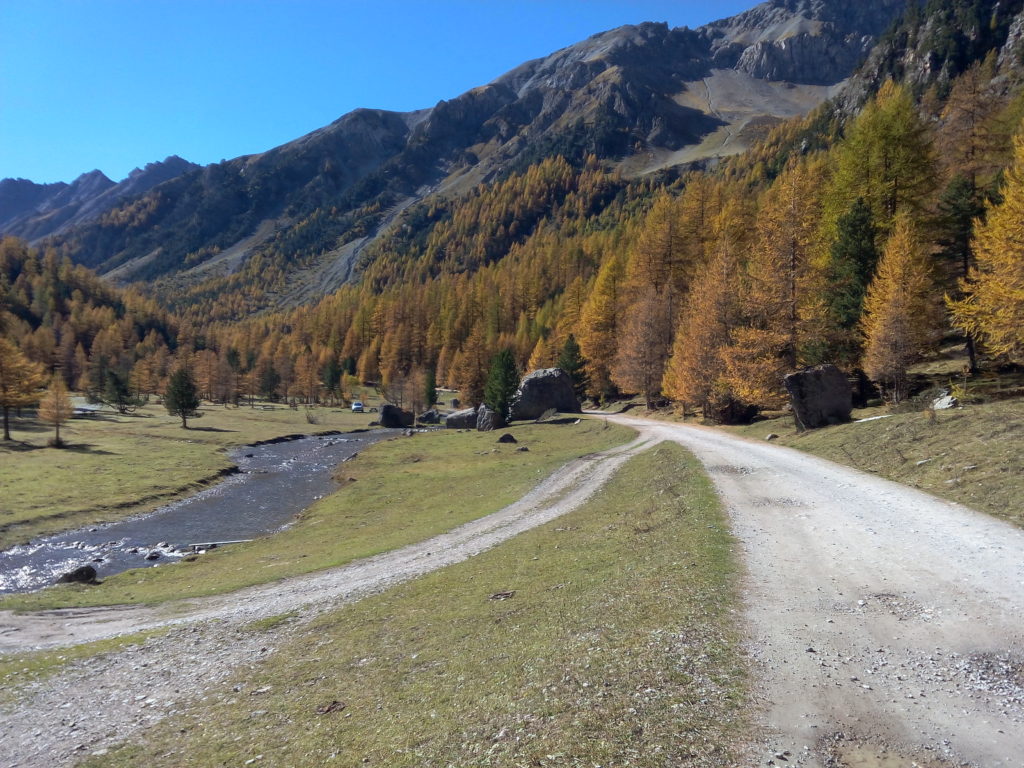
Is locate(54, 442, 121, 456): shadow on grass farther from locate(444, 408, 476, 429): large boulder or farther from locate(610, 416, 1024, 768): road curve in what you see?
locate(610, 416, 1024, 768): road curve

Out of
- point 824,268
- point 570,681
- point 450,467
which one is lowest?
A: point 450,467

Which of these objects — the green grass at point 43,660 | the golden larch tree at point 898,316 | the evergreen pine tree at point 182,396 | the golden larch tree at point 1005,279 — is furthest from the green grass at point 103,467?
the golden larch tree at point 1005,279

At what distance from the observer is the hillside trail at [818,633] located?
5.98 meters

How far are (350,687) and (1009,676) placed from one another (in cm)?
1066

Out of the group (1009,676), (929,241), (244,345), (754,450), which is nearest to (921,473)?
(754,450)

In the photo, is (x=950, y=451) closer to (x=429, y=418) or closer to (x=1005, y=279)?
(x=1005, y=279)

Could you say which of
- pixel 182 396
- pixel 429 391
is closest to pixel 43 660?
pixel 182 396

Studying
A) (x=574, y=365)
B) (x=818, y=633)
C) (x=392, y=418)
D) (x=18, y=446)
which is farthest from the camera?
(x=392, y=418)

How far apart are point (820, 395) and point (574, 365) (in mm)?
44240

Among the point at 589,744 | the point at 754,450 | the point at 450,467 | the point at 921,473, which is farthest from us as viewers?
the point at 450,467

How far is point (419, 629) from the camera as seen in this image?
38.9ft

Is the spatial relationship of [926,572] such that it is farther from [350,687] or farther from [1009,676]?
[350,687]

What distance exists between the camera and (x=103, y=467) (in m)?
43.7

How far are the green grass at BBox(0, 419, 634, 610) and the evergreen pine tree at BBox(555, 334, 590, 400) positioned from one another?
19.8 m
